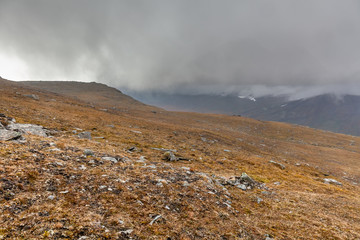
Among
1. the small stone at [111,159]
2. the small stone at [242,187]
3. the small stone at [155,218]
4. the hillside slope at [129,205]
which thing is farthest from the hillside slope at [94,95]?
the small stone at [155,218]

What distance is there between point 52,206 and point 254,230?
8.24 metres

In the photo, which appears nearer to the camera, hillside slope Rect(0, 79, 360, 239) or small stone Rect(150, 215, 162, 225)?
hillside slope Rect(0, 79, 360, 239)

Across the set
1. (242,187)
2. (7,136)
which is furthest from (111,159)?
(242,187)

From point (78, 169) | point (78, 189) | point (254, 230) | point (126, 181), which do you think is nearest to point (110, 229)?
point (78, 189)

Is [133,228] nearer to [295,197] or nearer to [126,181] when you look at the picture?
[126,181]

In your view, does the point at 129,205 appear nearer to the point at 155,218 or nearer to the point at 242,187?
the point at 155,218

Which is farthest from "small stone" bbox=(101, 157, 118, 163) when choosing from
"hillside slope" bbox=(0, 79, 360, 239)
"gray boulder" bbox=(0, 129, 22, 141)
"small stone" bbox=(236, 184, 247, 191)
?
"small stone" bbox=(236, 184, 247, 191)

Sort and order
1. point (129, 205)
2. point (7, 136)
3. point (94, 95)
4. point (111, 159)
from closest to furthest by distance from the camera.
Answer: point (129, 205) < point (7, 136) < point (111, 159) < point (94, 95)

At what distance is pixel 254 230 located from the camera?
7.56m

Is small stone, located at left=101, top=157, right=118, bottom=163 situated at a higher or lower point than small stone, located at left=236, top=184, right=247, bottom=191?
higher

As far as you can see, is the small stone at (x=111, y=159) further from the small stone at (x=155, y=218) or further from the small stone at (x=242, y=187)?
the small stone at (x=242, y=187)

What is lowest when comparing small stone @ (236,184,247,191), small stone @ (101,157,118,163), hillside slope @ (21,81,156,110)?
small stone @ (236,184,247,191)

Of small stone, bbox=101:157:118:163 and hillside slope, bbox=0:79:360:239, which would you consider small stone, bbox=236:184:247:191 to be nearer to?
hillside slope, bbox=0:79:360:239

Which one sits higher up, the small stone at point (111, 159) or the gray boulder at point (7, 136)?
the gray boulder at point (7, 136)
